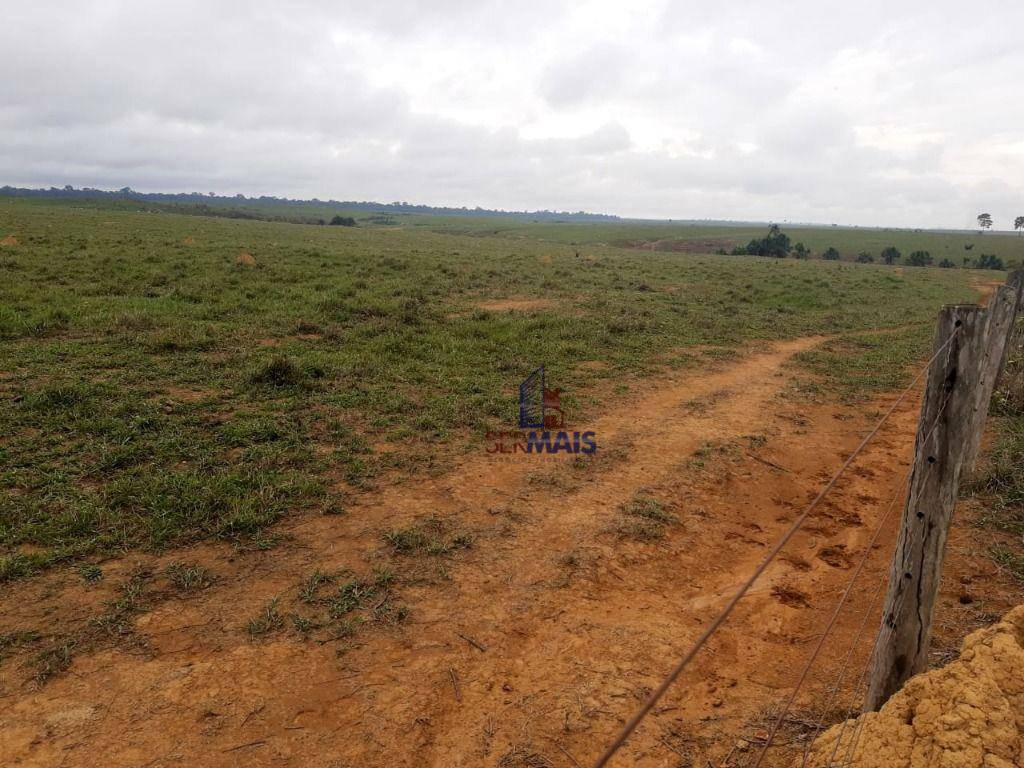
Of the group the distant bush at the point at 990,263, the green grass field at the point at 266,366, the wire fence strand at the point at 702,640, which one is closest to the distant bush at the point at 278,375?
the green grass field at the point at 266,366

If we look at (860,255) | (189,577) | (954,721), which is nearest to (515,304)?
(189,577)

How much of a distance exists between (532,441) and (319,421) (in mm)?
2648

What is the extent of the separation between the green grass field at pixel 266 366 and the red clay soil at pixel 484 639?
2.38ft

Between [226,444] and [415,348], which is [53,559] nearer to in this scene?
[226,444]

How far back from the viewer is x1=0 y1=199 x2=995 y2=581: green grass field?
511 cm

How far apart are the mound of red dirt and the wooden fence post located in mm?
174

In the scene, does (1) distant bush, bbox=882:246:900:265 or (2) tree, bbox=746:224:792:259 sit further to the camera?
(1) distant bush, bbox=882:246:900:265

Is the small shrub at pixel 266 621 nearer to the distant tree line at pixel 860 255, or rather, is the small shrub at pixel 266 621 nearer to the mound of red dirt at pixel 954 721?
the mound of red dirt at pixel 954 721

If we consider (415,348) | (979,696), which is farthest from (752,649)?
(415,348)

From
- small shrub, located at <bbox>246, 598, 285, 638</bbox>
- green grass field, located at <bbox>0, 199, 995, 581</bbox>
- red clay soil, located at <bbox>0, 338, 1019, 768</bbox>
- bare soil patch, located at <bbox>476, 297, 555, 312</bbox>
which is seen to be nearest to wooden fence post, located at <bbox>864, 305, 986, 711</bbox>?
red clay soil, located at <bbox>0, 338, 1019, 768</bbox>

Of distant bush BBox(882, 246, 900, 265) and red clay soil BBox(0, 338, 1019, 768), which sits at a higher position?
distant bush BBox(882, 246, 900, 265)

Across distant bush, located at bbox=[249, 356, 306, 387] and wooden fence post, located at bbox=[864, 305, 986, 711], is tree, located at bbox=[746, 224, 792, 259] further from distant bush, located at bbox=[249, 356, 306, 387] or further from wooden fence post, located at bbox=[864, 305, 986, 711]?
wooden fence post, located at bbox=[864, 305, 986, 711]

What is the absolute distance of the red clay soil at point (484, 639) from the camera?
300 centimetres

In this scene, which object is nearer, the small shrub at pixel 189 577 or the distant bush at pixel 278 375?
Answer: the small shrub at pixel 189 577
